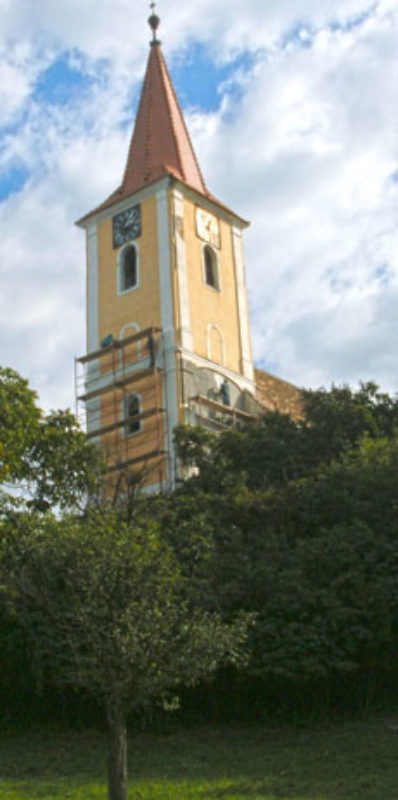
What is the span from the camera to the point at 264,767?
48.0 feet

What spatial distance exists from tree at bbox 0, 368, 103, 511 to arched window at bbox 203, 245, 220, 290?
1447 cm

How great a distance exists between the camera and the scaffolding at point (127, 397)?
109ft

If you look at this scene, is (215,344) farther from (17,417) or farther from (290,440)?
(17,417)

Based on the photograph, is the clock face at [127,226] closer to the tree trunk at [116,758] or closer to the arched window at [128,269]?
the arched window at [128,269]

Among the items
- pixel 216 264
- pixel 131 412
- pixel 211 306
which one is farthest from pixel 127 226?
pixel 131 412

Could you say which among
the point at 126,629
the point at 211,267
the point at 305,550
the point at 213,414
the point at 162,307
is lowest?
the point at 126,629

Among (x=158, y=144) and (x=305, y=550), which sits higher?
(x=158, y=144)

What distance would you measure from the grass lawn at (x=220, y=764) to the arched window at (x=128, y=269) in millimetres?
21375

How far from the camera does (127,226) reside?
125 ft

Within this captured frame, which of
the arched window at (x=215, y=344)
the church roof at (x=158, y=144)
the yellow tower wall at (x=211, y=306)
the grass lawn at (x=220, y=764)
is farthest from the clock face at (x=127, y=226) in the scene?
the grass lawn at (x=220, y=764)

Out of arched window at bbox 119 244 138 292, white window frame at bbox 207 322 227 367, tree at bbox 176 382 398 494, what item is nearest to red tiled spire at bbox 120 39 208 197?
arched window at bbox 119 244 138 292

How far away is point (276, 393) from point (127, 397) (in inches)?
270

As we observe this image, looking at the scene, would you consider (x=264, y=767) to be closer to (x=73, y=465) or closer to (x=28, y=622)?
(x=28, y=622)

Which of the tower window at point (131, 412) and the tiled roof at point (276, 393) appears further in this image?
the tiled roof at point (276, 393)
